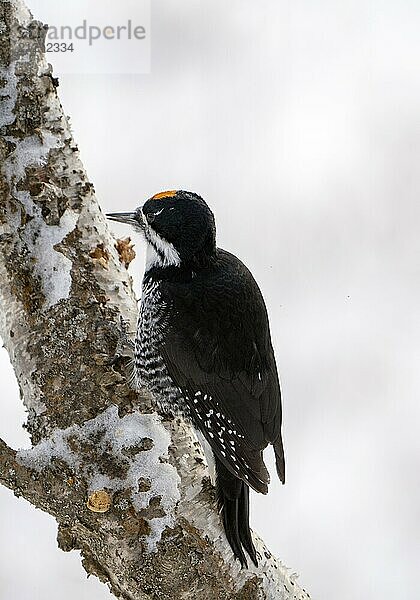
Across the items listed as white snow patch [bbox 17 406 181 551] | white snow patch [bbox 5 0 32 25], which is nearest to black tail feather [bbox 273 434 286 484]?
white snow patch [bbox 17 406 181 551]

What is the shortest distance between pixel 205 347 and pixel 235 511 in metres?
0.35

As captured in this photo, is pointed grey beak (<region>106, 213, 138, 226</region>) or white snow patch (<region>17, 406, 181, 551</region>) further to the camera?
pointed grey beak (<region>106, 213, 138, 226</region>)

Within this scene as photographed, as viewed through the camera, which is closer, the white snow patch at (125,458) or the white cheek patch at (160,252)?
the white snow patch at (125,458)

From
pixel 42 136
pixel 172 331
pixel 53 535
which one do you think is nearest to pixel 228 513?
pixel 172 331

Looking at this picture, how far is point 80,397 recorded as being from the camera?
64.8 inches

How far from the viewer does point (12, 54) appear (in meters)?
1.73

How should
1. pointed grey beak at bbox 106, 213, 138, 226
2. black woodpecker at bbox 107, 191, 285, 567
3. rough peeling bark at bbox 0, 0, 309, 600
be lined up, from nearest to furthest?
rough peeling bark at bbox 0, 0, 309, 600 → black woodpecker at bbox 107, 191, 285, 567 → pointed grey beak at bbox 106, 213, 138, 226

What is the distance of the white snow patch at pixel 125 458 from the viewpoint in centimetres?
160

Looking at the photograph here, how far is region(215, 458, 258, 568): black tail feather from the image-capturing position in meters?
1.64

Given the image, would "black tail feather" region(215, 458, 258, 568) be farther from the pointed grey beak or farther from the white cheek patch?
the pointed grey beak

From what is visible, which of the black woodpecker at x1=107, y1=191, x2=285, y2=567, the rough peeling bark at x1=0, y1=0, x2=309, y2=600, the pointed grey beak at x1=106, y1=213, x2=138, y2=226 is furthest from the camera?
the pointed grey beak at x1=106, y1=213, x2=138, y2=226

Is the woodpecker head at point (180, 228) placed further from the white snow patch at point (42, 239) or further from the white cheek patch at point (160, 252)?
the white snow patch at point (42, 239)

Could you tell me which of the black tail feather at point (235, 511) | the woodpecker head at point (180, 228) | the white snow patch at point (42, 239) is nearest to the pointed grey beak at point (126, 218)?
the woodpecker head at point (180, 228)

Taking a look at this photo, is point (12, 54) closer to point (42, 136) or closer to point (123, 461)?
point (42, 136)
